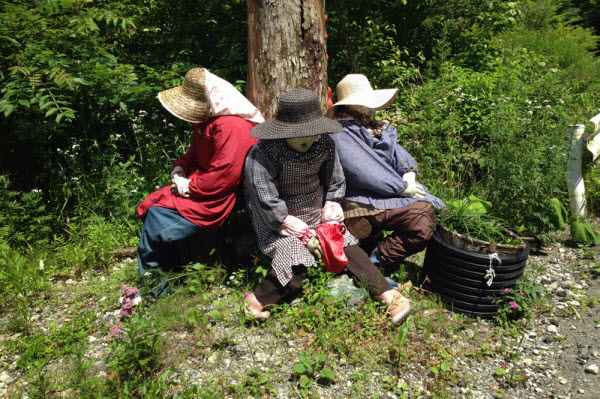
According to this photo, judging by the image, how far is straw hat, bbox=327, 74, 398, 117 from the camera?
353 centimetres

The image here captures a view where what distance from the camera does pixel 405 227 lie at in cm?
344

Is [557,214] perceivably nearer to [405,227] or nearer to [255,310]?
[405,227]

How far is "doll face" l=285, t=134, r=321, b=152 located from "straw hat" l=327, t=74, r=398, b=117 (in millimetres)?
607

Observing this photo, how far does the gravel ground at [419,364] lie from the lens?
8.60 feet

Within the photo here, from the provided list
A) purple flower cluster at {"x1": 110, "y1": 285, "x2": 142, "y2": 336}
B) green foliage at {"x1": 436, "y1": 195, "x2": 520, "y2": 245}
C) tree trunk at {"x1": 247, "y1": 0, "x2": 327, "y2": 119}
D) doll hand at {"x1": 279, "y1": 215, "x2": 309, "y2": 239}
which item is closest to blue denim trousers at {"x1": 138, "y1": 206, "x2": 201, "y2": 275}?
purple flower cluster at {"x1": 110, "y1": 285, "x2": 142, "y2": 336}

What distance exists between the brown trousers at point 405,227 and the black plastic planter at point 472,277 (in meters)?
0.14

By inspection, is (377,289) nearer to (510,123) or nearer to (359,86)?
(359,86)

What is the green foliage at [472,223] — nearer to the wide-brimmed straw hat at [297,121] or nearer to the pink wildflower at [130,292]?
the wide-brimmed straw hat at [297,121]

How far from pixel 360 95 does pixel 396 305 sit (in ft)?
5.49

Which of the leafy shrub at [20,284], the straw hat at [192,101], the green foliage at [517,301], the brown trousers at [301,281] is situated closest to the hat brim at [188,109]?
the straw hat at [192,101]

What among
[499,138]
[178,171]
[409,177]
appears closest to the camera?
[178,171]

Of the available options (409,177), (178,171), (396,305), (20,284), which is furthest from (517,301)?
(20,284)

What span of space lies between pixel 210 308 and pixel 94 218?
5.61 ft

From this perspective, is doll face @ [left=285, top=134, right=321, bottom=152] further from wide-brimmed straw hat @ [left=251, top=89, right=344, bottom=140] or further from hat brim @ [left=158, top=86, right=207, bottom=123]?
hat brim @ [left=158, top=86, right=207, bottom=123]
